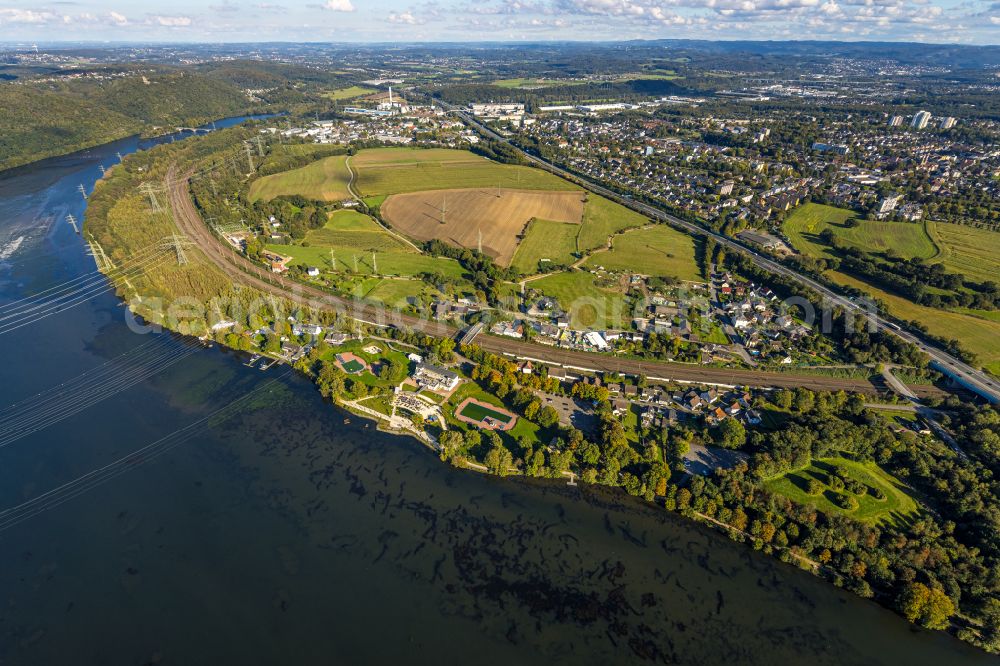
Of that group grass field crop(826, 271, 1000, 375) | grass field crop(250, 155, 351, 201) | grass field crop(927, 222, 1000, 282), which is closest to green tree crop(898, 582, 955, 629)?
grass field crop(826, 271, 1000, 375)

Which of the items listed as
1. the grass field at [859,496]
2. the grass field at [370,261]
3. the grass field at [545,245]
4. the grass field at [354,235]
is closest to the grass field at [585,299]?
the grass field at [545,245]

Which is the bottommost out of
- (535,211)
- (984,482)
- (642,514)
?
(642,514)

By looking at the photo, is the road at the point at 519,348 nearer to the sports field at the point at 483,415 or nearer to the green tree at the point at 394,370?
the green tree at the point at 394,370

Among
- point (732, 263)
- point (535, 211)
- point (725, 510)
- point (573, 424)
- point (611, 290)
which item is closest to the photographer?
point (725, 510)

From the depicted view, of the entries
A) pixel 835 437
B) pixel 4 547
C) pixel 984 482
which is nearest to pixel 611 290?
pixel 835 437

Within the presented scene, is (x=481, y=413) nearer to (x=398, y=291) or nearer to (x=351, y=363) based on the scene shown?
(x=351, y=363)

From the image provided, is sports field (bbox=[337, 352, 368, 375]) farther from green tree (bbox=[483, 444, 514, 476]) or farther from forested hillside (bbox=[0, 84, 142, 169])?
forested hillside (bbox=[0, 84, 142, 169])

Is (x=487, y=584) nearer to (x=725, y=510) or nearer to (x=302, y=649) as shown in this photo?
(x=302, y=649)
